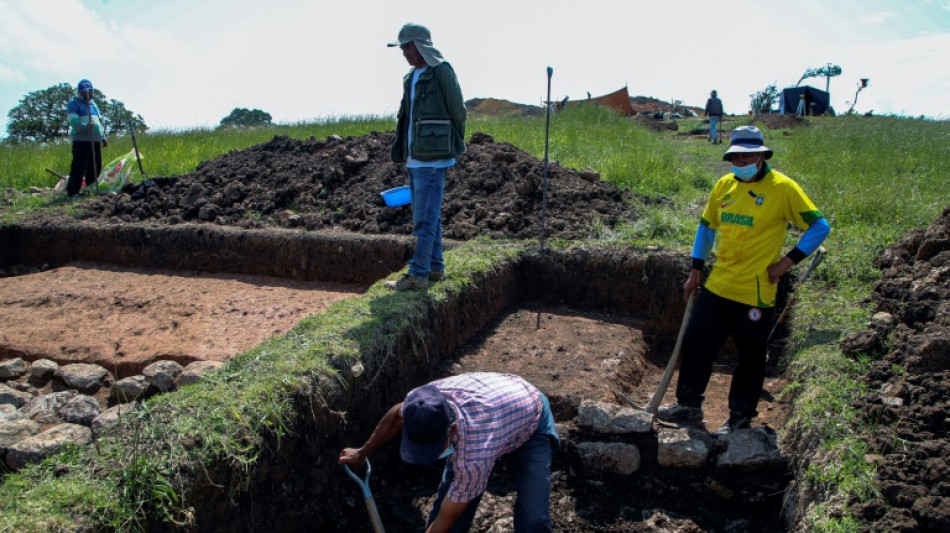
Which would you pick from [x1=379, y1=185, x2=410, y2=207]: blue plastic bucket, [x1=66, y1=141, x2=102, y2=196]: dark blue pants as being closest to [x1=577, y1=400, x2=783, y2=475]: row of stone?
[x1=379, y1=185, x2=410, y2=207]: blue plastic bucket

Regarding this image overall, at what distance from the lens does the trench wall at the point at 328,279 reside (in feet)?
9.94

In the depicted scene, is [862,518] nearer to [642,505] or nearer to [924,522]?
[924,522]

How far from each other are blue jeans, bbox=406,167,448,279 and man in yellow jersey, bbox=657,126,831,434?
6.06ft

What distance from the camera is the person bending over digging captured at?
7.87 ft

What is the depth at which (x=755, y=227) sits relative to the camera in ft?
12.1

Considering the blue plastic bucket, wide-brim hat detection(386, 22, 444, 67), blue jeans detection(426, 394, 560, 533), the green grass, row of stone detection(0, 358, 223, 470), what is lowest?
row of stone detection(0, 358, 223, 470)

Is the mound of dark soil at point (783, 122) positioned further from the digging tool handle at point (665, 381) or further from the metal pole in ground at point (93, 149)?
the digging tool handle at point (665, 381)

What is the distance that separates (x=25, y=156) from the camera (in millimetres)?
13406

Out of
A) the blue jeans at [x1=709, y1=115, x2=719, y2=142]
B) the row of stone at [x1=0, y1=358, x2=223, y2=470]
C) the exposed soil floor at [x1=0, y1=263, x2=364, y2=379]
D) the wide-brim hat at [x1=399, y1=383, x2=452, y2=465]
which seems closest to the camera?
the wide-brim hat at [x1=399, y1=383, x2=452, y2=465]

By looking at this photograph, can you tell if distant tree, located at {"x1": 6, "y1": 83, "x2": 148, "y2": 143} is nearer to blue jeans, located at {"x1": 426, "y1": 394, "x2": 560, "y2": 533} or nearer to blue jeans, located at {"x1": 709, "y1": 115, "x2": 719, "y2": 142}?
blue jeans, located at {"x1": 709, "y1": 115, "x2": 719, "y2": 142}

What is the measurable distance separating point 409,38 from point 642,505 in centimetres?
330

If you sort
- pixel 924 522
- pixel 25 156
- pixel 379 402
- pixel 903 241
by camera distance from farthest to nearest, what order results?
pixel 25 156, pixel 903 241, pixel 379 402, pixel 924 522

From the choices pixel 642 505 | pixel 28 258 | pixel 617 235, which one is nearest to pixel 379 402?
pixel 642 505

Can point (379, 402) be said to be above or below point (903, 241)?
below
